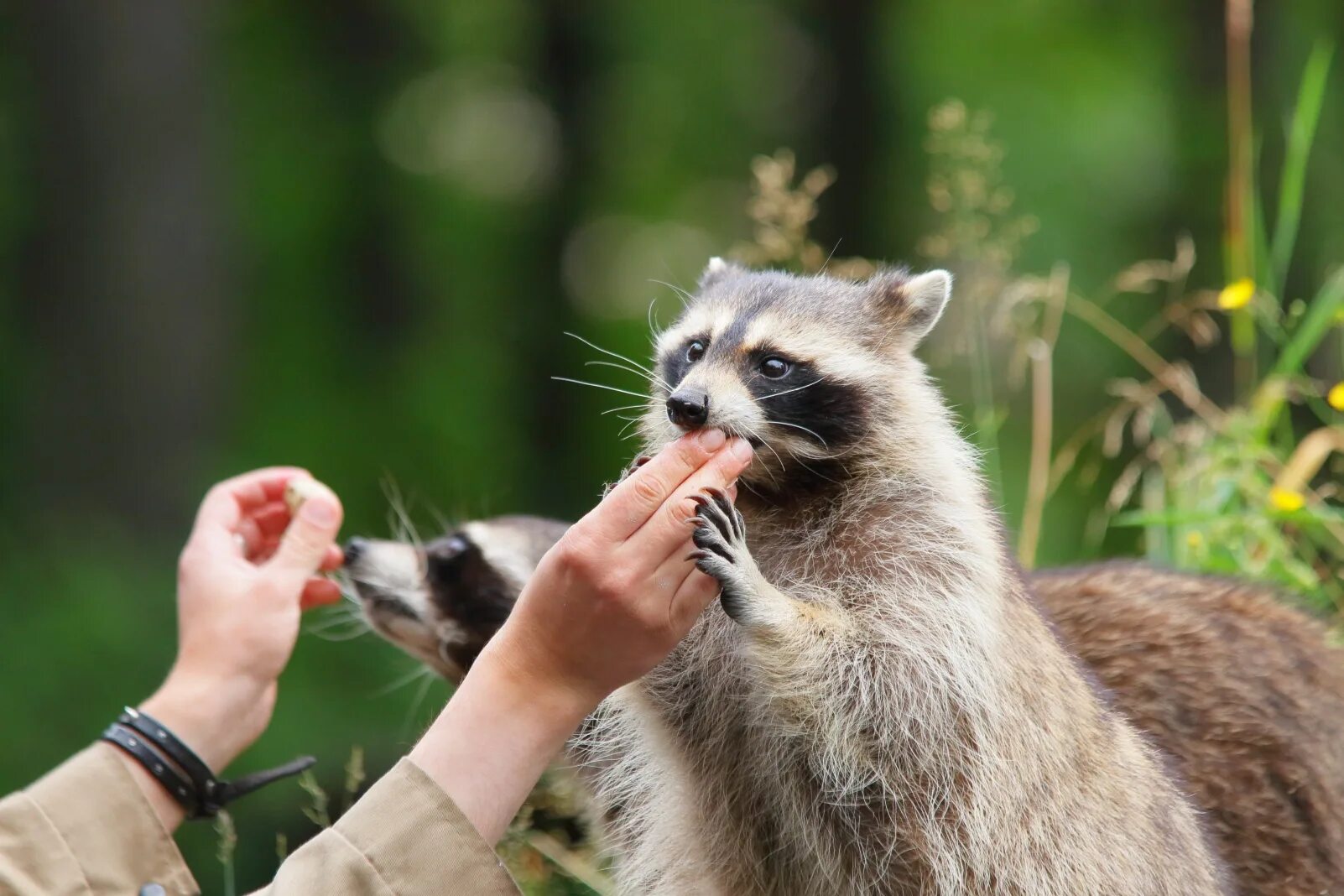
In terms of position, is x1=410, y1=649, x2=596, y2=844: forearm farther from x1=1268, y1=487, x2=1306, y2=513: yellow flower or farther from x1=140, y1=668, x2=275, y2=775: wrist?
x1=1268, y1=487, x2=1306, y2=513: yellow flower

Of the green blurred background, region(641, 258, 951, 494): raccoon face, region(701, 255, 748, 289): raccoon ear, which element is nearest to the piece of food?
region(641, 258, 951, 494): raccoon face

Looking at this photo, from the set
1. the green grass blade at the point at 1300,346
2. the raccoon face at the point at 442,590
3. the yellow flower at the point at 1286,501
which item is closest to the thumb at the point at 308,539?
the raccoon face at the point at 442,590

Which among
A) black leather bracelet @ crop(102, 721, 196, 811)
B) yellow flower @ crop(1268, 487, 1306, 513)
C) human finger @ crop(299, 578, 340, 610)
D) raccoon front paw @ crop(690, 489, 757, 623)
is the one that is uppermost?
yellow flower @ crop(1268, 487, 1306, 513)

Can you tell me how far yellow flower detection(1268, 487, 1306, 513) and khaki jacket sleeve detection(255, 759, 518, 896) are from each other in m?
2.44

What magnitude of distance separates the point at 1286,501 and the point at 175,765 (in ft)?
8.89

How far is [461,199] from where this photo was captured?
614 inches

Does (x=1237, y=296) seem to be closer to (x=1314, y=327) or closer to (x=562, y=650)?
(x=1314, y=327)

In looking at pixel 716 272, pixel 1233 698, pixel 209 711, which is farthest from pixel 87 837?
pixel 1233 698

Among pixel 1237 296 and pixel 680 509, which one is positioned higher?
pixel 1237 296

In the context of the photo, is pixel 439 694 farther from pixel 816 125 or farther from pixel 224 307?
pixel 816 125

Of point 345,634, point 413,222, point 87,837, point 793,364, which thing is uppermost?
point 413,222

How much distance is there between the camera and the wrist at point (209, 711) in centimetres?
325

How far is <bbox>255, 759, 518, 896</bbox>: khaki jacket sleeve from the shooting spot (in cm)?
224

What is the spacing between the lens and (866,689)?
276 centimetres
